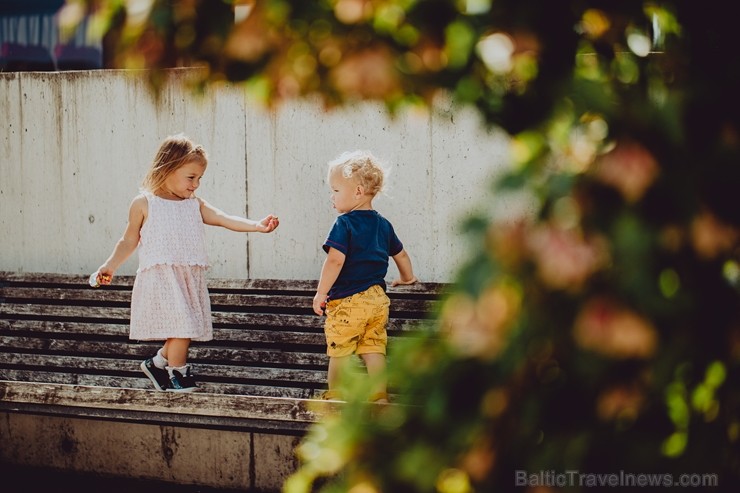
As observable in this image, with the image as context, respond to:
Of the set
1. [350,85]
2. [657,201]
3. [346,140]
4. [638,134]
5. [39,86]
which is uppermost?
[39,86]

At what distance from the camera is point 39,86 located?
21.2ft

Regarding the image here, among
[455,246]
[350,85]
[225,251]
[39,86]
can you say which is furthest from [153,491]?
[350,85]

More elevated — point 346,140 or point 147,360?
point 346,140

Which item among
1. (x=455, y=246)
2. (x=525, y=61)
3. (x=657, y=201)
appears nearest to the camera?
(x=657, y=201)

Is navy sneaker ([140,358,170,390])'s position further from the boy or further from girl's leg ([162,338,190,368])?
the boy

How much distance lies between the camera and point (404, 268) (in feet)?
17.4

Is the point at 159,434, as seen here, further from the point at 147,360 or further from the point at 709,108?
the point at 709,108

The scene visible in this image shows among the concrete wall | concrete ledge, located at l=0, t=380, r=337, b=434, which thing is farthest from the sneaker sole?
the concrete wall

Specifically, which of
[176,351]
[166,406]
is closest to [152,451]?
[176,351]

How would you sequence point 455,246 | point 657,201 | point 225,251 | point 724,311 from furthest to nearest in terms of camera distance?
point 225,251
point 455,246
point 724,311
point 657,201

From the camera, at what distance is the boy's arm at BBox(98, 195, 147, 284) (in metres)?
5.30

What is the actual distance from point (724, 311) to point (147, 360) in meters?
4.10

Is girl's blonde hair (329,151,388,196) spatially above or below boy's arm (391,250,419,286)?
above

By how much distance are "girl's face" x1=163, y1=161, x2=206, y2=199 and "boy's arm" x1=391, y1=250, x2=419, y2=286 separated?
1100 millimetres
